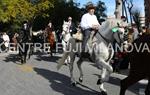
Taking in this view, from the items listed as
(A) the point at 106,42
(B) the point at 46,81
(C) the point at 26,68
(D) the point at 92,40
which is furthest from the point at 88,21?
(C) the point at 26,68

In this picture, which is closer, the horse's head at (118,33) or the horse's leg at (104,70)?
the horse's head at (118,33)

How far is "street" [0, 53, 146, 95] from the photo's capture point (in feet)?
48.6

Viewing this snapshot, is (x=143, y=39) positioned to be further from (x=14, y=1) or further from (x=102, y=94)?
(x=14, y=1)

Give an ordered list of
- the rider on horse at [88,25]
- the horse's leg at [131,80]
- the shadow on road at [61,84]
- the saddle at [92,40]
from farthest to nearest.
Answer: the rider on horse at [88,25] < the saddle at [92,40] < the shadow on road at [61,84] < the horse's leg at [131,80]

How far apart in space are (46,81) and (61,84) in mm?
748

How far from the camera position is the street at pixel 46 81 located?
14.8m

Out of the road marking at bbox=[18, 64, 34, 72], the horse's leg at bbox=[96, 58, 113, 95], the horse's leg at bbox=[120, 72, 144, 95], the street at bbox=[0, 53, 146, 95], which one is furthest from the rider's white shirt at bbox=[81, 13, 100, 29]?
the road marking at bbox=[18, 64, 34, 72]

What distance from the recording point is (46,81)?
657 inches

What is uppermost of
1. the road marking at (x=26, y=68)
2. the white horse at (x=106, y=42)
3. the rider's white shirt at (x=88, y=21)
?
the rider's white shirt at (x=88, y=21)

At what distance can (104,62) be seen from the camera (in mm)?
14406

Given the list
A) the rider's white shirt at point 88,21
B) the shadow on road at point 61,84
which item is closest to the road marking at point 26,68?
the shadow on road at point 61,84

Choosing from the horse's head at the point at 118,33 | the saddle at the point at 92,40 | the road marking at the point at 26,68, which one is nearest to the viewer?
the horse's head at the point at 118,33

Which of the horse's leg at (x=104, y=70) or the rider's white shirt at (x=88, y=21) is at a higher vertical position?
the rider's white shirt at (x=88, y=21)

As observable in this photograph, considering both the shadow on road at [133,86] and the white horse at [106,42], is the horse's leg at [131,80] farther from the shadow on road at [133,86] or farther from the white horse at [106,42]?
the shadow on road at [133,86]
